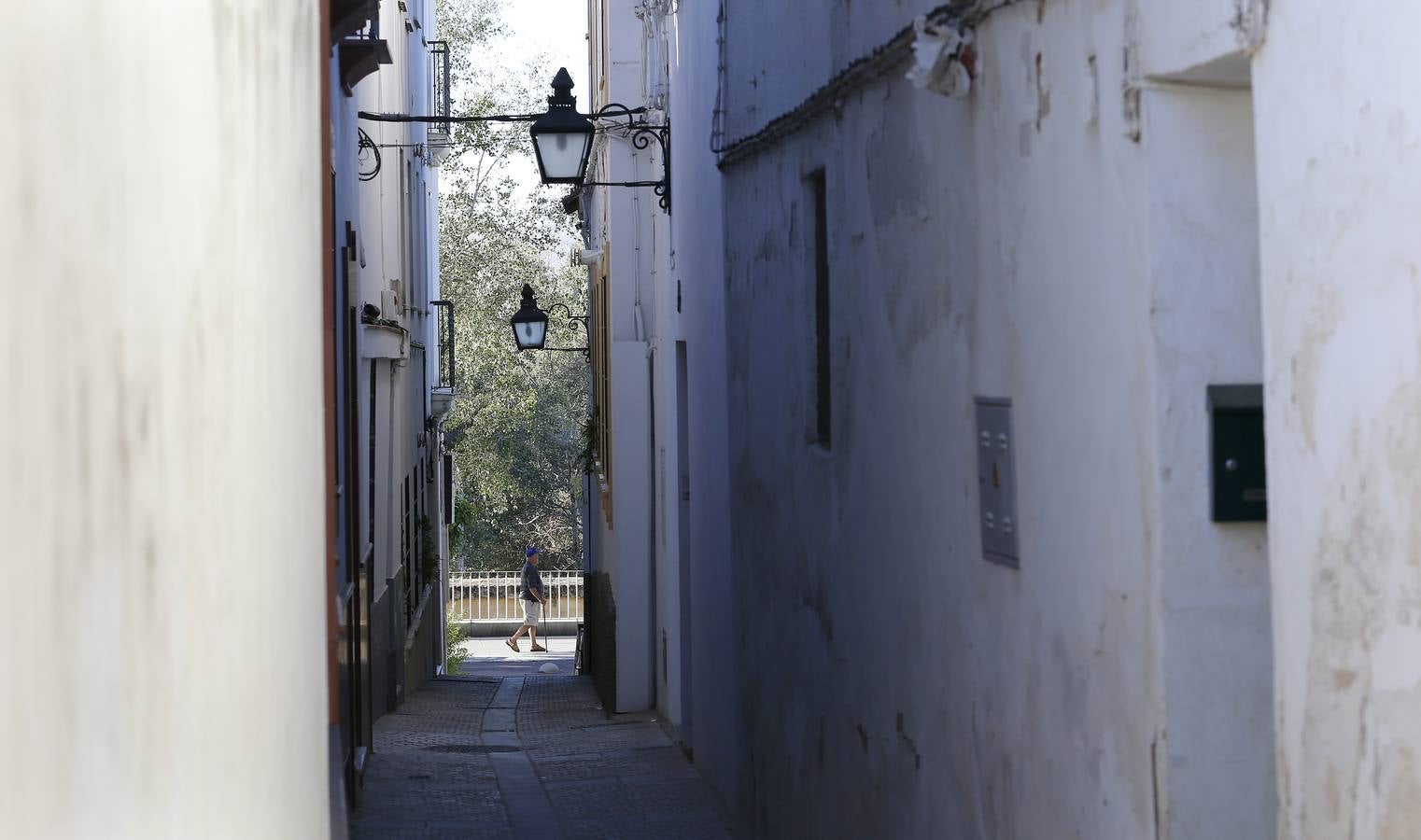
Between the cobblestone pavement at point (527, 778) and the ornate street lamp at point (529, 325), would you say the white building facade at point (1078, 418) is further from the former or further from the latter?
the ornate street lamp at point (529, 325)

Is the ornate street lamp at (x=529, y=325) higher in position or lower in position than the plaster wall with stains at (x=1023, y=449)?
higher

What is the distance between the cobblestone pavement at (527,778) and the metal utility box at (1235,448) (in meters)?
6.39

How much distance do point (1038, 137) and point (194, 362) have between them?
3.07 m

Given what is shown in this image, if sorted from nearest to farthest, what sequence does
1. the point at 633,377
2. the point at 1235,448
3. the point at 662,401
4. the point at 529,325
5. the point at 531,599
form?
1. the point at 1235,448
2. the point at 662,401
3. the point at 633,377
4. the point at 529,325
5. the point at 531,599

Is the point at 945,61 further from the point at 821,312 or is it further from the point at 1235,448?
the point at 821,312

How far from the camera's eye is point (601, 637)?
15609mm

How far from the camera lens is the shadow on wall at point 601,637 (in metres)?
14.7

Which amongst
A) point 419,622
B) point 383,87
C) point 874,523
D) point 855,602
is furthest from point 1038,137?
point 419,622

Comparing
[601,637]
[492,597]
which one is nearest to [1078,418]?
[601,637]

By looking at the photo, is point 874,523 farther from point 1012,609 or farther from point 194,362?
point 194,362

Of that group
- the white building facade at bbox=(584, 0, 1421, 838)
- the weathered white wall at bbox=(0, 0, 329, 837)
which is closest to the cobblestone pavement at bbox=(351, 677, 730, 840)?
the white building facade at bbox=(584, 0, 1421, 838)

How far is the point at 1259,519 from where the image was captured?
3.33 meters

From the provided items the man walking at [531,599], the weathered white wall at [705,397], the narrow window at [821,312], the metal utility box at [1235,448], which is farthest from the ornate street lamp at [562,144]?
the man walking at [531,599]

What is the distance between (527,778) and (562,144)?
4.23 metres
